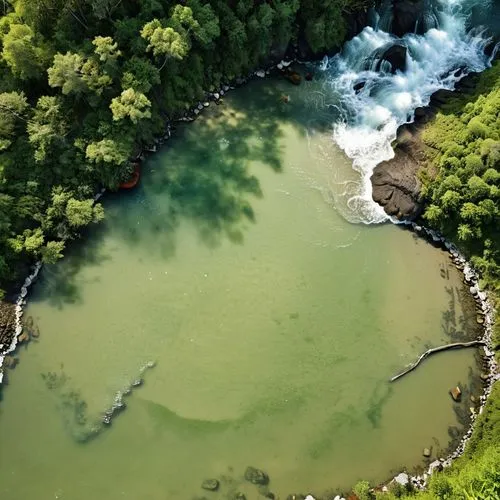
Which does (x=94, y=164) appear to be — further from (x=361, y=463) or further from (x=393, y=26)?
(x=393, y=26)

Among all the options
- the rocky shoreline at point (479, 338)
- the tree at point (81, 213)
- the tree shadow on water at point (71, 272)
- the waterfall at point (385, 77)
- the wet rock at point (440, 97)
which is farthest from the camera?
the wet rock at point (440, 97)

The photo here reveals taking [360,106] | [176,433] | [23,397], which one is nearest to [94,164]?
[23,397]

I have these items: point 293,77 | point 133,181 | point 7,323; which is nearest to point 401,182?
point 293,77

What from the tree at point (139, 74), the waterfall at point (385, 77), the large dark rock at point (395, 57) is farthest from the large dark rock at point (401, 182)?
the tree at point (139, 74)

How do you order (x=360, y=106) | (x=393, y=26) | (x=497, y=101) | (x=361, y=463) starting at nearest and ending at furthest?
(x=361, y=463), (x=497, y=101), (x=360, y=106), (x=393, y=26)

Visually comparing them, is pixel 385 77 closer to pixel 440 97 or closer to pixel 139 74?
pixel 440 97

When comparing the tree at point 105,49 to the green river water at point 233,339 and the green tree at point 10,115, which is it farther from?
the green river water at point 233,339
